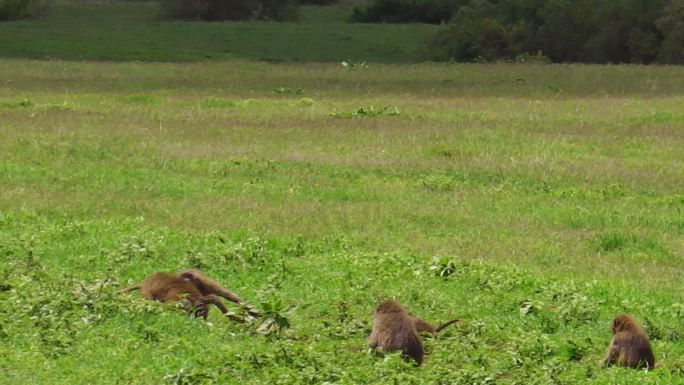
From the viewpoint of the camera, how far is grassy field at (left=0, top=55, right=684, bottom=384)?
26.7 feet

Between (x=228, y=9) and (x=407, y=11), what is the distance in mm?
8413

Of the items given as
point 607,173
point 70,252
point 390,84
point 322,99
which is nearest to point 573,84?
point 390,84

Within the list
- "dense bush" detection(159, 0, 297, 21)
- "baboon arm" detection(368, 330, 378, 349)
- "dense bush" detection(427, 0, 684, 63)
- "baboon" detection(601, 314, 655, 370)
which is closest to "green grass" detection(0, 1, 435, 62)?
"dense bush" detection(159, 0, 297, 21)

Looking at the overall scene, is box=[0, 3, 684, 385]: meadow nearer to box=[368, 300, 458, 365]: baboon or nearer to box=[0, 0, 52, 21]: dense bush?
box=[368, 300, 458, 365]: baboon

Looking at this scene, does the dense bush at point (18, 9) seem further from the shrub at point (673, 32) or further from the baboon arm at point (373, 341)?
the baboon arm at point (373, 341)

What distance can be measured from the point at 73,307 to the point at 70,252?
7.43 feet

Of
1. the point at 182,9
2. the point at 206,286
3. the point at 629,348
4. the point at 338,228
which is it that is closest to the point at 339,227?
the point at 338,228

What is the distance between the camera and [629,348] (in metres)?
7.93

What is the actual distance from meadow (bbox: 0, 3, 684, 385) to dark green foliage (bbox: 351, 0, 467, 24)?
2930cm

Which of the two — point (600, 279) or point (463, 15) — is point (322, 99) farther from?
point (463, 15)

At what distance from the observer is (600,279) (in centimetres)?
1085

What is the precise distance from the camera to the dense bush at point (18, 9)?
159ft

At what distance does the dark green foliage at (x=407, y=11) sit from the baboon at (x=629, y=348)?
48.3 metres

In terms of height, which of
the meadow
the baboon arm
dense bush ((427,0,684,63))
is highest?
the baboon arm
